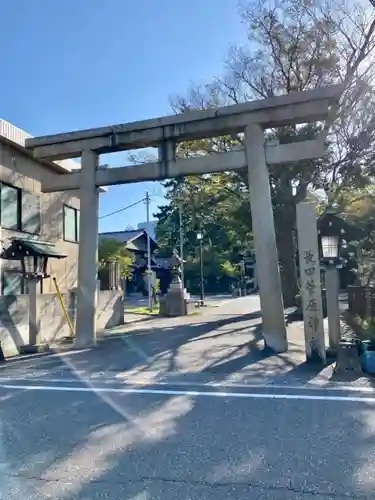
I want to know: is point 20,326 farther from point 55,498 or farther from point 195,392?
point 55,498

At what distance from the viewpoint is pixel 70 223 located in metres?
17.1

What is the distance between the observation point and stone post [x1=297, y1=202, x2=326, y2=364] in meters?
8.97

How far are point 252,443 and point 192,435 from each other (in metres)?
0.66

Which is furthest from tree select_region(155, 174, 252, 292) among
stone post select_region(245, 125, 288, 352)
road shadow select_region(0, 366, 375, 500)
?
road shadow select_region(0, 366, 375, 500)

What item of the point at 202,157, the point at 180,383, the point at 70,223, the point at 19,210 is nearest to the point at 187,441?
the point at 180,383

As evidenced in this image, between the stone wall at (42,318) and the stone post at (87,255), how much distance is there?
1.14 meters

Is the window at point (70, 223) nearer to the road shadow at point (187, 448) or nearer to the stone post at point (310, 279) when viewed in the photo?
the stone post at point (310, 279)

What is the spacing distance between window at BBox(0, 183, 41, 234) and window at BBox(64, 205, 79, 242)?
2039 millimetres

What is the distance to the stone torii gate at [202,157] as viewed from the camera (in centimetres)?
1025

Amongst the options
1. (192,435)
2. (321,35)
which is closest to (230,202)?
(321,35)

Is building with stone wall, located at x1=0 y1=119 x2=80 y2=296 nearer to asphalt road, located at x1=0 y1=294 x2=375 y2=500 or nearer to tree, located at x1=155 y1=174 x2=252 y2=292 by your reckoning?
tree, located at x1=155 y1=174 x2=252 y2=292

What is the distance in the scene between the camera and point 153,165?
11.7 m

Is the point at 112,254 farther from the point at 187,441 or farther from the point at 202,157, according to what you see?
A: the point at 187,441

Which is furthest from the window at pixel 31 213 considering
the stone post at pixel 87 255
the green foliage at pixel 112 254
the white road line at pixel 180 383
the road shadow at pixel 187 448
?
the road shadow at pixel 187 448
